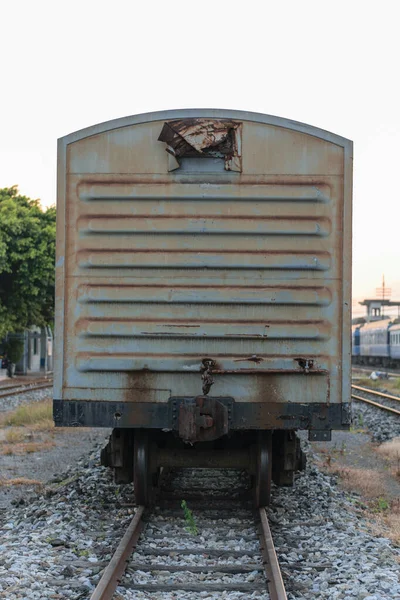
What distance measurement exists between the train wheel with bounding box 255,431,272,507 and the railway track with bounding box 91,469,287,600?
0.20 metres

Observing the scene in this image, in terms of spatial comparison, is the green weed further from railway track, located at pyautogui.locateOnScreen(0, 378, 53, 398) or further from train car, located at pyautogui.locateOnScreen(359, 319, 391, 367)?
train car, located at pyautogui.locateOnScreen(359, 319, 391, 367)

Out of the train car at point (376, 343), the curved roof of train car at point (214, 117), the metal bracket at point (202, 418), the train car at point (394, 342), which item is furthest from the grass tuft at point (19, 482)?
the train car at point (376, 343)

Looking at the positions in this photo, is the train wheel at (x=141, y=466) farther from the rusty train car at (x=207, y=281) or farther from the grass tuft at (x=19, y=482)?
the grass tuft at (x=19, y=482)

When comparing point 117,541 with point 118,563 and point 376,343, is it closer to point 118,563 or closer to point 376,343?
point 118,563

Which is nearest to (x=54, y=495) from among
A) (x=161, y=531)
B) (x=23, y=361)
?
(x=161, y=531)

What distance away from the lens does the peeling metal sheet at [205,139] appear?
23.7 ft

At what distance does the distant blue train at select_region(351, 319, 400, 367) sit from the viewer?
1858 inches

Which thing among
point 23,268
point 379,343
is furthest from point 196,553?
point 379,343

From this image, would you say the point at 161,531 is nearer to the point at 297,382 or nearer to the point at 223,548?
the point at 223,548

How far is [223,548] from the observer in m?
6.68

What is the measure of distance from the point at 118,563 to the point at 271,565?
3.85ft

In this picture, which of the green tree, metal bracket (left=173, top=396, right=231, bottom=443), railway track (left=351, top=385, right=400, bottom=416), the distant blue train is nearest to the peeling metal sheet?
metal bracket (left=173, top=396, right=231, bottom=443)

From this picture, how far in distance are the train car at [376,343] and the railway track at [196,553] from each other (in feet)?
139

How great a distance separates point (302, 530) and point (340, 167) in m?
3.48
